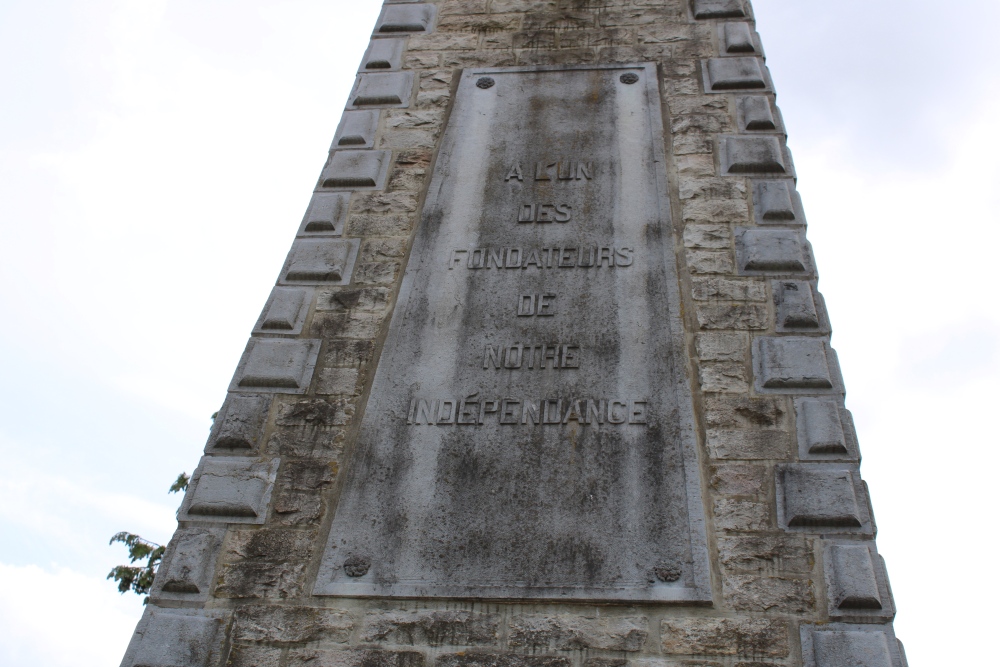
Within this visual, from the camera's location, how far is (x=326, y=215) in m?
4.98

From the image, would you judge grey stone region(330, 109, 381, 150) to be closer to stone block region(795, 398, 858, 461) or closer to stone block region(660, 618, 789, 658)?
stone block region(795, 398, 858, 461)

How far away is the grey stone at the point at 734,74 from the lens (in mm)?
5516

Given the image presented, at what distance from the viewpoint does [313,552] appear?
12.2 feet

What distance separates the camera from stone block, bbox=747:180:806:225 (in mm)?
4730

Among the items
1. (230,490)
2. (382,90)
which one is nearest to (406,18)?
(382,90)

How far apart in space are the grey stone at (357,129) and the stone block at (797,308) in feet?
8.07

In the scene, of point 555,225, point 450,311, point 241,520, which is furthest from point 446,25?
point 241,520

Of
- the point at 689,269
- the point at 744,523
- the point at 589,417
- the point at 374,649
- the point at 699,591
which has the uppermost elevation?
the point at 689,269

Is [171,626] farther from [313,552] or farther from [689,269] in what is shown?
[689,269]

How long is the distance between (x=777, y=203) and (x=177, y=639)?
135 inches

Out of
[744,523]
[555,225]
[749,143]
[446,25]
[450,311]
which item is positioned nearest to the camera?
[744,523]

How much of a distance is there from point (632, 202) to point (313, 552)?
2.39 metres

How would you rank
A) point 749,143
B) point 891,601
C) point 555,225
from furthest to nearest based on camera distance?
1. point 749,143
2. point 555,225
3. point 891,601

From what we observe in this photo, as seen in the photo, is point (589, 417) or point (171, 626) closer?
point (171, 626)
